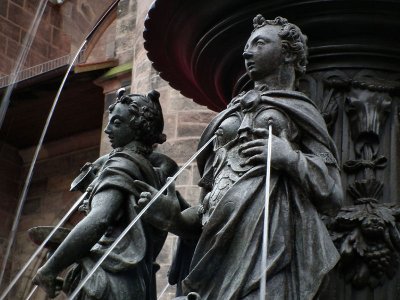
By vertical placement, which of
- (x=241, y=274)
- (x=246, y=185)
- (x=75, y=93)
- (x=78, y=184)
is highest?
(x=75, y=93)

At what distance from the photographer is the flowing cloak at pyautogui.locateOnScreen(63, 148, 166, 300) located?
7.39 meters

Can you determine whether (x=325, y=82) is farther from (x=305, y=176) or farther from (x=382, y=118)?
(x=305, y=176)

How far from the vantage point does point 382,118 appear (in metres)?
7.63

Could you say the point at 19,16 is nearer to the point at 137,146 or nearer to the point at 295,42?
the point at 137,146

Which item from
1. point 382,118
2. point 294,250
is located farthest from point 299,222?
point 382,118

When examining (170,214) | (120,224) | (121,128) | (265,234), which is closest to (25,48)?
(121,128)

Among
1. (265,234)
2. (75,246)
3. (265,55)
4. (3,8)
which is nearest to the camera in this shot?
(265,234)

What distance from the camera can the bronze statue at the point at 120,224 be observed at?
7.38m

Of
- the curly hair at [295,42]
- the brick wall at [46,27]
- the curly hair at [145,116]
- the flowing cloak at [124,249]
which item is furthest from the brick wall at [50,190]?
the curly hair at [295,42]

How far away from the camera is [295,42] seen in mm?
7203

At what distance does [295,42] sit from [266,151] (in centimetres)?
70

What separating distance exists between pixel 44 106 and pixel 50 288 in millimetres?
14743

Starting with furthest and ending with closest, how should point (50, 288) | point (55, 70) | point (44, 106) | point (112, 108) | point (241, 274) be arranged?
point (44, 106) → point (55, 70) → point (112, 108) → point (50, 288) → point (241, 274)

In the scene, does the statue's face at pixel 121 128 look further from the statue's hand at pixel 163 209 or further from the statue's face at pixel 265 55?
the statue's face at pixel 265 55
